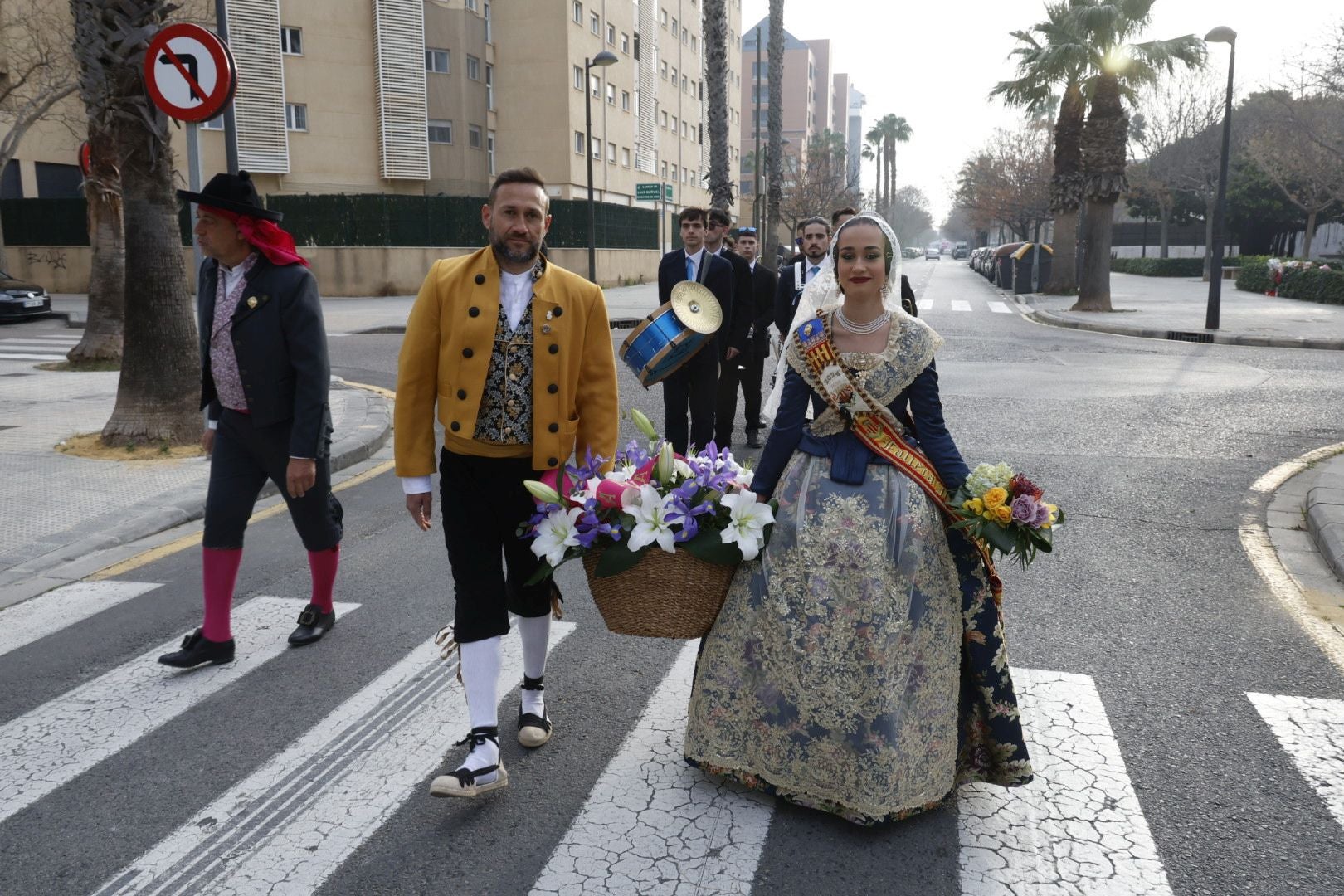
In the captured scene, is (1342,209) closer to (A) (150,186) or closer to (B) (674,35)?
(B) (674,35)

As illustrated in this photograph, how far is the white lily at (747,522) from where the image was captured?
3074mm

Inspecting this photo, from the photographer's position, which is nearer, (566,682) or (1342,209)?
(566,682)

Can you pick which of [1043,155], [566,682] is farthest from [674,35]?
[566,682]

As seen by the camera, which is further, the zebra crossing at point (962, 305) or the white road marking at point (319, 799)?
the zebra crossing at point (962, 305)

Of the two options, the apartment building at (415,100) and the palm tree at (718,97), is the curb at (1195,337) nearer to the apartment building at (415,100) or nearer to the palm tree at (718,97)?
the palm tree at (718,97)

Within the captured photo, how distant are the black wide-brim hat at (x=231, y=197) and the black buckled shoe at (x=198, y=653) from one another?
177cm

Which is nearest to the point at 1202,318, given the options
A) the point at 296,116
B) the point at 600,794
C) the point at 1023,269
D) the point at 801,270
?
the point at 1023,269

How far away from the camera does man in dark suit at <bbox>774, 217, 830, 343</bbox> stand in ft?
28.5

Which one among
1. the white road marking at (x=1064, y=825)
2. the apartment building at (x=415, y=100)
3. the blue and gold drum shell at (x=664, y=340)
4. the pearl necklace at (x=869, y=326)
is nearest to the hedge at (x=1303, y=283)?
the apartment building at (x=415, y=100)

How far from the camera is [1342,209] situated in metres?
47.9

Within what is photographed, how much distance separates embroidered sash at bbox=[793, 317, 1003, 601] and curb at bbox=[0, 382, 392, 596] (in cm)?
362

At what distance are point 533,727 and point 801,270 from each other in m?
6.29

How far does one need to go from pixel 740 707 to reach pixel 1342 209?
5518 centimetres

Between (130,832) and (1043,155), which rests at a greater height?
(1043,155)
